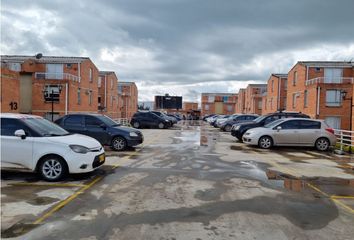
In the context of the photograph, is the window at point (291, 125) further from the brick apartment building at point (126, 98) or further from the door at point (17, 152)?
the brick apartment building at point (126, 98)

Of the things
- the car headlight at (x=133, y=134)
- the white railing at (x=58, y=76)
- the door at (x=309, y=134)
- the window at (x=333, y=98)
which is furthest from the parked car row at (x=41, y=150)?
the window at (x=333, y=98)

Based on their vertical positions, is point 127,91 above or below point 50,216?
above

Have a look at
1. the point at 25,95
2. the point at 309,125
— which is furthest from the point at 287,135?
the point at 25,95

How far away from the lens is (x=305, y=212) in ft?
18.2

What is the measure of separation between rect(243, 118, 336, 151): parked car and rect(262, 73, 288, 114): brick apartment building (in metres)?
27.7

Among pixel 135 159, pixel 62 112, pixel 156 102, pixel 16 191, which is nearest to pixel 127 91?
pixel 156 102

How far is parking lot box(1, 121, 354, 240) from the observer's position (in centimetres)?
459

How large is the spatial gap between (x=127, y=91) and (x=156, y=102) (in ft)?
55.9

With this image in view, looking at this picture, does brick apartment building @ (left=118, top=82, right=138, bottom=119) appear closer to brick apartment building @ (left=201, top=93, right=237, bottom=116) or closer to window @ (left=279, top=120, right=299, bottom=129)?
brick apartment building @ (left=201, top=93, right=237, bottom=116)

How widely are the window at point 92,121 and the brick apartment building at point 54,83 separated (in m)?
17.5

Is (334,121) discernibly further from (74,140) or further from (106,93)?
(106,93)

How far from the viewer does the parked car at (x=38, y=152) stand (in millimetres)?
7500

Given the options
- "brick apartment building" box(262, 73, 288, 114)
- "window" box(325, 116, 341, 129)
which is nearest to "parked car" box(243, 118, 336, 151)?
"window" box(325, 116, 341, 129)

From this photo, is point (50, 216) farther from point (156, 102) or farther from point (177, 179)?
point (156, 102)
